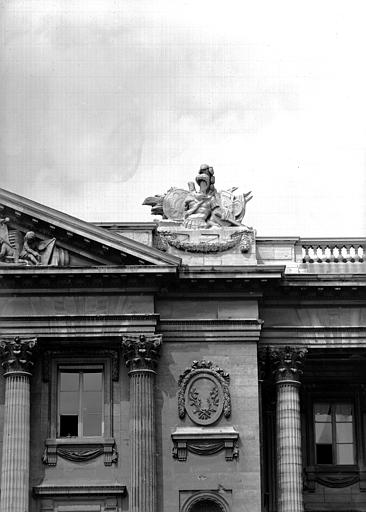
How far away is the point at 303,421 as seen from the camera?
56.5 metres

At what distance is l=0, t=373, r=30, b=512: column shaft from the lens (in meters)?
51.2

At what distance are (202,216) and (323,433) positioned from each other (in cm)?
852

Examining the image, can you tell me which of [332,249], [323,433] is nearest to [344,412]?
[323,433]

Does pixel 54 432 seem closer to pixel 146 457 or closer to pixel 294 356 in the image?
pixel 146 457

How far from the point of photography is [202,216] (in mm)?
54875

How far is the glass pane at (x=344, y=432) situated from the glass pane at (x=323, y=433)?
0.99 ft

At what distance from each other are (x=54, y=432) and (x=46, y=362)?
224 centimetres

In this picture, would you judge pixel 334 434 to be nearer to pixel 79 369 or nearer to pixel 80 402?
pixel 80 402

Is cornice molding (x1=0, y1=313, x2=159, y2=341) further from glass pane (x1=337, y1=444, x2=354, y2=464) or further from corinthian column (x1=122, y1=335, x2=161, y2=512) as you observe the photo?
glass pane (x1=337, y1=444, x2=354, y2=464)

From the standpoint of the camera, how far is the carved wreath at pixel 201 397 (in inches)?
2073

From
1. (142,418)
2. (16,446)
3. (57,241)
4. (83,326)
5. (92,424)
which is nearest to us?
(16,446)

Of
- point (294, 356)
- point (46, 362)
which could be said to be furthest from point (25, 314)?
point (294, 356)

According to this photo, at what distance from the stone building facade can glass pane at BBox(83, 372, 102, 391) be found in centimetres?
4

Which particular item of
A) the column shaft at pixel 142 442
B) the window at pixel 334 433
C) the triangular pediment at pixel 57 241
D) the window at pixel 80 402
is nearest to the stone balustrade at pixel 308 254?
the triangular pediment at pixel 57 241
